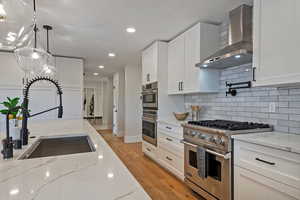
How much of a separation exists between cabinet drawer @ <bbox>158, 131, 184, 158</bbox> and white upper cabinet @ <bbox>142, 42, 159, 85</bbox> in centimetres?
114

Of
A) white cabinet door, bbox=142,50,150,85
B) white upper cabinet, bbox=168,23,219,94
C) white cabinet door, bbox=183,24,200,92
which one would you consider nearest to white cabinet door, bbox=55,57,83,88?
white cabinet door, bbox=142,50,150,85

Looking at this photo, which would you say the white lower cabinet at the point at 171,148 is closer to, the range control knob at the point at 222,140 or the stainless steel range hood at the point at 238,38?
the range control knob at the point at 222,140

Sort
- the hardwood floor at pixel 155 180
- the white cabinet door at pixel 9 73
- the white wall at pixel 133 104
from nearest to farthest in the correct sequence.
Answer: the hardwood floor at pixel 155 180 < the white cabinet door at pixel 9 73 < the white wall at pixel 133 104

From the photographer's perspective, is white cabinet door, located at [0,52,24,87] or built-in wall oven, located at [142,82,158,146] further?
white cabinet door, located at [0,52,24,87]

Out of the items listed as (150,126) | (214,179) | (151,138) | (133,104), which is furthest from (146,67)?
(214,179)

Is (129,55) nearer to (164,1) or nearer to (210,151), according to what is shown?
(164,1)

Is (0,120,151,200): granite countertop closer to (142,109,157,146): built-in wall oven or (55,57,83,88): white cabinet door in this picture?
(142,109,157,146): built-in wall oven

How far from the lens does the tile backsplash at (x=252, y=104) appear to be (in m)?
1.81

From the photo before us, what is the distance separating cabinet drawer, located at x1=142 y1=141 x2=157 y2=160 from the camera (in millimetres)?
3502

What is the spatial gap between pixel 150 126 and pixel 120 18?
2.11 meters

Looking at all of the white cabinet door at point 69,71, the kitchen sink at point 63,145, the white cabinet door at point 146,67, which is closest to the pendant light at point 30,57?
the kitchen sink at point 63,145

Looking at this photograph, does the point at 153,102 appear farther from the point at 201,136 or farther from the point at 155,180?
the point at 201,136

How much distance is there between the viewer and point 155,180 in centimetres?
276

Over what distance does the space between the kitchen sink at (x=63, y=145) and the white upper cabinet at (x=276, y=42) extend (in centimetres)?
181
